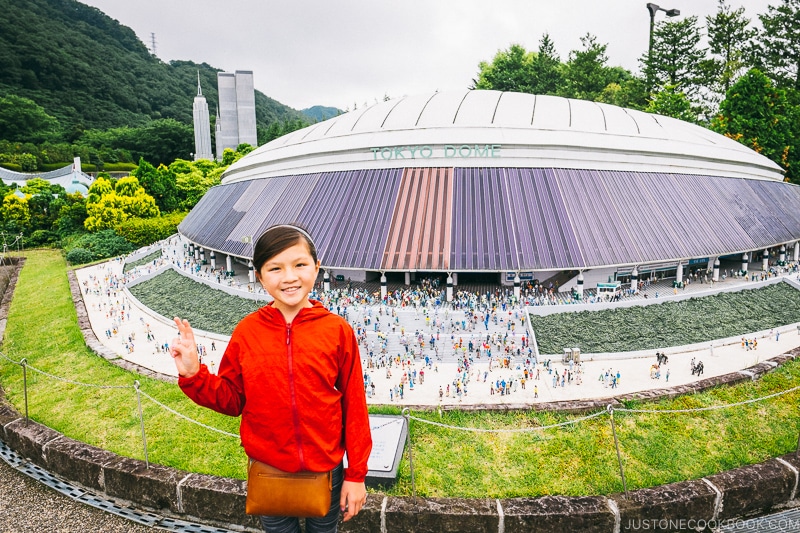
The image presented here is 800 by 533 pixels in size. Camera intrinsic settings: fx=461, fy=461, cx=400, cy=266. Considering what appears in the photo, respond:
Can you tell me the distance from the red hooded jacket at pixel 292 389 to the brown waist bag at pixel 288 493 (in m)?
0.06

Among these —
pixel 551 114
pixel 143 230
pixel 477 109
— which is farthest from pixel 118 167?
pixel 551 114

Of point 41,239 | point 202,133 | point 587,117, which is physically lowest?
point 41,239

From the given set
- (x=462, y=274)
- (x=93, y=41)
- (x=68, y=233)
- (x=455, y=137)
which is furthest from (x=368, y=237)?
(x=93, y=41)

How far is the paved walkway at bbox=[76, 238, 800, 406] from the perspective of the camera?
1689cm

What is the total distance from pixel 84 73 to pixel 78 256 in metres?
91.6

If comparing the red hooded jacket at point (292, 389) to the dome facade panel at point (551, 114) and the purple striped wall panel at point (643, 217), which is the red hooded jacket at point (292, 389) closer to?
the purple striped wall panel at point (643, 217)

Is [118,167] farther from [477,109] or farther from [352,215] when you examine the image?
[477,109]

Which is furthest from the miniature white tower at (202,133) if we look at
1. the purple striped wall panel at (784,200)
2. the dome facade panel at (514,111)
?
the purple striped wall panel at (784,200)

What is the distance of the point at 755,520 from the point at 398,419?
19.7ft

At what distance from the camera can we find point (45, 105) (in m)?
98.6

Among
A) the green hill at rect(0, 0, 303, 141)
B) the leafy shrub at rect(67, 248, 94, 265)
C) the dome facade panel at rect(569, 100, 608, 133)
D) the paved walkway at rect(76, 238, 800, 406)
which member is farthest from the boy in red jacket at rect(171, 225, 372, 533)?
the green hill at rect(0, 0, 303, 141)

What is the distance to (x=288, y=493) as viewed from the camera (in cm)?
335

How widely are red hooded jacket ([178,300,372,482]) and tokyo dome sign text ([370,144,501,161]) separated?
28.2m

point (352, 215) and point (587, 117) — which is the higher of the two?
point (587, 117)
